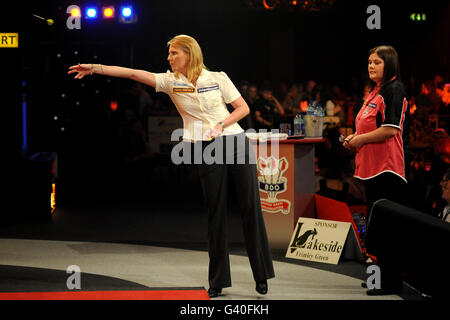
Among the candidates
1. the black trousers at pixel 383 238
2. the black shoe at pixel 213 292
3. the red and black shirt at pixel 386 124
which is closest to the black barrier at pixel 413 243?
the black trousers at pixel 383 238

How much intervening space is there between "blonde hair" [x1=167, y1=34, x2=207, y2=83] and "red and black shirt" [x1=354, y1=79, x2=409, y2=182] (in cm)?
129

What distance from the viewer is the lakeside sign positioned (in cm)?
561

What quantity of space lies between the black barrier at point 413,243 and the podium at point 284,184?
146 cm

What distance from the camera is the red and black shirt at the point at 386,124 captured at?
4586 millimetres

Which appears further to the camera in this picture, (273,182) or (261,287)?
(273,182)

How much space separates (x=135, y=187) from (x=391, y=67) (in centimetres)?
633

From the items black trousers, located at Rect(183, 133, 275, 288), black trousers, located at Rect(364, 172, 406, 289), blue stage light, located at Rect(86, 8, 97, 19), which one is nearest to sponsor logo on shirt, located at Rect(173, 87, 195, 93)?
black trousers, located at Rect(183, 133, 275, 288)

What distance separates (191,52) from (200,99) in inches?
12.0

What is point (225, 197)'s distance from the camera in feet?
14.5

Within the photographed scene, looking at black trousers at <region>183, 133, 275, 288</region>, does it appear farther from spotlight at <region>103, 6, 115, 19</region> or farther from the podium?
spotlight at <region>103, 6, 115, 19</region>

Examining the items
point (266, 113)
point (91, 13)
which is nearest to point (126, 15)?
point (91, 13)

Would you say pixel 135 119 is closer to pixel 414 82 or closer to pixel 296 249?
pixel 296 249

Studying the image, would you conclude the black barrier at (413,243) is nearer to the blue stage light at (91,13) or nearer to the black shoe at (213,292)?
the black shoe at (213,292)

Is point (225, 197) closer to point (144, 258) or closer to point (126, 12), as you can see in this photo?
point (144, 258)
